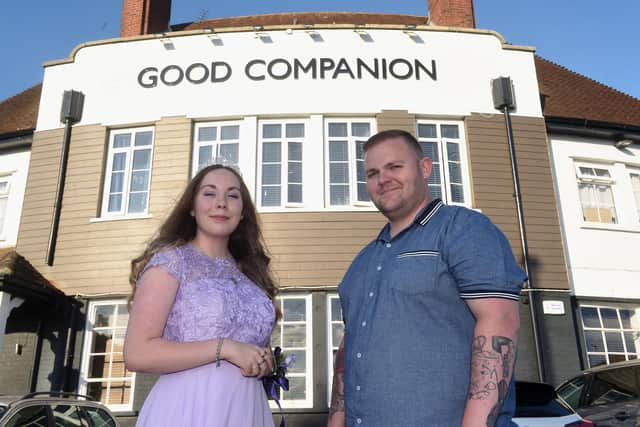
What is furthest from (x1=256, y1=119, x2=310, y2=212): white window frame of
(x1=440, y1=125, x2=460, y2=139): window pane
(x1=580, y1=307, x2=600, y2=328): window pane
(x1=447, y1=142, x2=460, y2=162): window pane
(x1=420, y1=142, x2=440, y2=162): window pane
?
(x1=580, y1=307, x2=600, y2=328): window pane

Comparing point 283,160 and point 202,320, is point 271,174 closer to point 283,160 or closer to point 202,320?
point 283,160

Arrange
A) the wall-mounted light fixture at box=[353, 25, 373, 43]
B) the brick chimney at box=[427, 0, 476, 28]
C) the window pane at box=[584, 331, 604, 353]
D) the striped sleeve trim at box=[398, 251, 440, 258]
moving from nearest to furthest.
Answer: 1. the striped sleeve trim at box=[398, 251, 440, 258]
2. the window pane at box=[584, 331, 604, 353]
3. the wall-mounted light fixture at box=[353, 25, 373, 43]
4. the brick chimney at box=[427, 0, 476, 28]

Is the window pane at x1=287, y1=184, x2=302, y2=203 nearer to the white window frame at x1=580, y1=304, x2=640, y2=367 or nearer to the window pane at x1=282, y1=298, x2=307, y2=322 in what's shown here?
the window pane at x1=282, y1=298, x2=307, y2=322

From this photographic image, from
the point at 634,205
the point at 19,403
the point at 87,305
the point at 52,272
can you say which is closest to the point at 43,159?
the point at 52,272

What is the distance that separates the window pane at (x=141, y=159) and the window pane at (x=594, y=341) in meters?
10.3

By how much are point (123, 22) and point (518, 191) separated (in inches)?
436

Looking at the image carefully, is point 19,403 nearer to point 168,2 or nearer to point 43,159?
point 43,159

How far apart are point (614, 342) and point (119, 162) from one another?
457 inches

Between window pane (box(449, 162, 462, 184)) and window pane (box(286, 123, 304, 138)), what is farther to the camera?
window pane (box(286, 123, 304, 138))

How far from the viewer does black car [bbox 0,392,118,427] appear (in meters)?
4.79

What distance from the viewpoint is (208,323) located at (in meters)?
2.41

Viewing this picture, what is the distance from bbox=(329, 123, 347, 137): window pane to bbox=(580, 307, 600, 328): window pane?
6.44 metres

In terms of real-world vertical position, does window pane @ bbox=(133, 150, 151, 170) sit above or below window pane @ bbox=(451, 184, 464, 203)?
above

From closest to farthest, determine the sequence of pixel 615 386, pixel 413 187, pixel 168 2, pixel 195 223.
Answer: pixel 413 187, pixel 195 223, pixel 615 386, pixel 168 2
